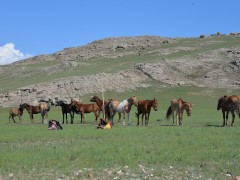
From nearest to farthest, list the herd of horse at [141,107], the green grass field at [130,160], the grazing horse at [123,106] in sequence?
the green grass field at [130,160]
the herd of horse at [141,107]
the grazing horse at [123,106]

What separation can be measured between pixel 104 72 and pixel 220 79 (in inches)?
822

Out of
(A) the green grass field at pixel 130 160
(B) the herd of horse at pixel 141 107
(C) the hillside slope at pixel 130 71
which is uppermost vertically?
(C) the hillside slope at pixel 130 71

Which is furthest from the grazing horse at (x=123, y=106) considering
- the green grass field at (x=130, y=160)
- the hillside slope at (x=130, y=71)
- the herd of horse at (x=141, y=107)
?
the hillside slope at (x=130, y=71)

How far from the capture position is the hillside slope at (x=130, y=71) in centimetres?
7250

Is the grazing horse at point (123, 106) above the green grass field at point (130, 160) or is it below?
above

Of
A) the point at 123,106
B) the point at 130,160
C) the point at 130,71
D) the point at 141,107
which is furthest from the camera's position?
the point at 130,71

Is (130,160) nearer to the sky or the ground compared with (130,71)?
nearer to the ground

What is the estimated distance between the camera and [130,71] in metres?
80.0

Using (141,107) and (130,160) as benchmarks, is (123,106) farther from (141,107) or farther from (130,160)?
(130,160)

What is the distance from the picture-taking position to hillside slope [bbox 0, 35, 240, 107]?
72500 mm

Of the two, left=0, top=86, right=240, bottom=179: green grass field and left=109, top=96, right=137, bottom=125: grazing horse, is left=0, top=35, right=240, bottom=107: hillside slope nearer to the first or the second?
left=109, top=96, right=137, bottom=125: grazing horse

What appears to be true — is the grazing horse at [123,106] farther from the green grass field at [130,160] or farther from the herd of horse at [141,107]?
the green grass field at [130,160]

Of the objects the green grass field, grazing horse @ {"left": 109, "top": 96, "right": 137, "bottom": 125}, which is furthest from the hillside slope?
the green grass field

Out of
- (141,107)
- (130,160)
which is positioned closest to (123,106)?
(141,107)
